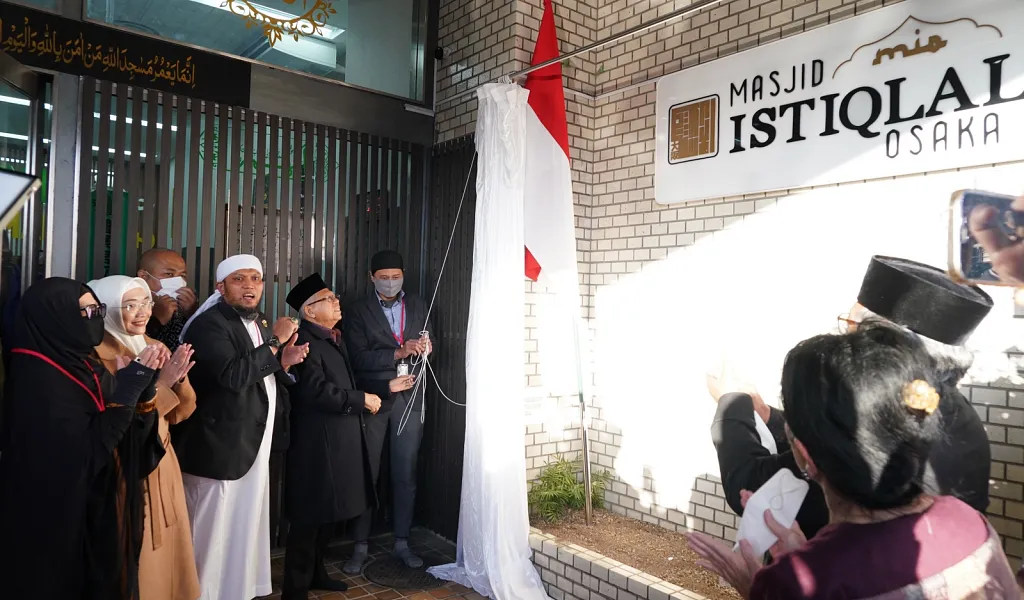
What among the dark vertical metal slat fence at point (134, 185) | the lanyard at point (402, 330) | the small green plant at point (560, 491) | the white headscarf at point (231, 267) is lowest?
the small green plant at point (560, 491)

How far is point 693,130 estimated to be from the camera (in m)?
4.00

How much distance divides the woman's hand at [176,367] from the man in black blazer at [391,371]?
139 centimetres

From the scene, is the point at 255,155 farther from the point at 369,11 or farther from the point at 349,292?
the point at 369,11

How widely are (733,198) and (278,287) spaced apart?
2.76 metres

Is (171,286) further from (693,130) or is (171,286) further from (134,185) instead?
(693,130)

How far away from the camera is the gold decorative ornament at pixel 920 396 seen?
97.3 inches

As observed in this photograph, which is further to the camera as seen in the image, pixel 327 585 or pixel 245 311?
pixel 327 585

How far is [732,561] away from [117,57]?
397cm

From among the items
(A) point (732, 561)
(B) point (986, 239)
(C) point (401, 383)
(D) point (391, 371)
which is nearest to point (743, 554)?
(A) point (732, 561)

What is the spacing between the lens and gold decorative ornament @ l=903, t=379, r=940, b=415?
8.11 feet

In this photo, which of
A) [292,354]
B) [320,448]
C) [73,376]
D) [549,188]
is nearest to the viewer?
[73,376]

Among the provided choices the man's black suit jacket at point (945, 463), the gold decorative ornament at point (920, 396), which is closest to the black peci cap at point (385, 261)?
the man's black suit jacket at point (945, 463)

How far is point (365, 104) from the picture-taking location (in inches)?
185

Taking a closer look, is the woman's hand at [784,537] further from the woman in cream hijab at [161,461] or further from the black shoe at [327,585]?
the woman in cream hijab at [161,461]
